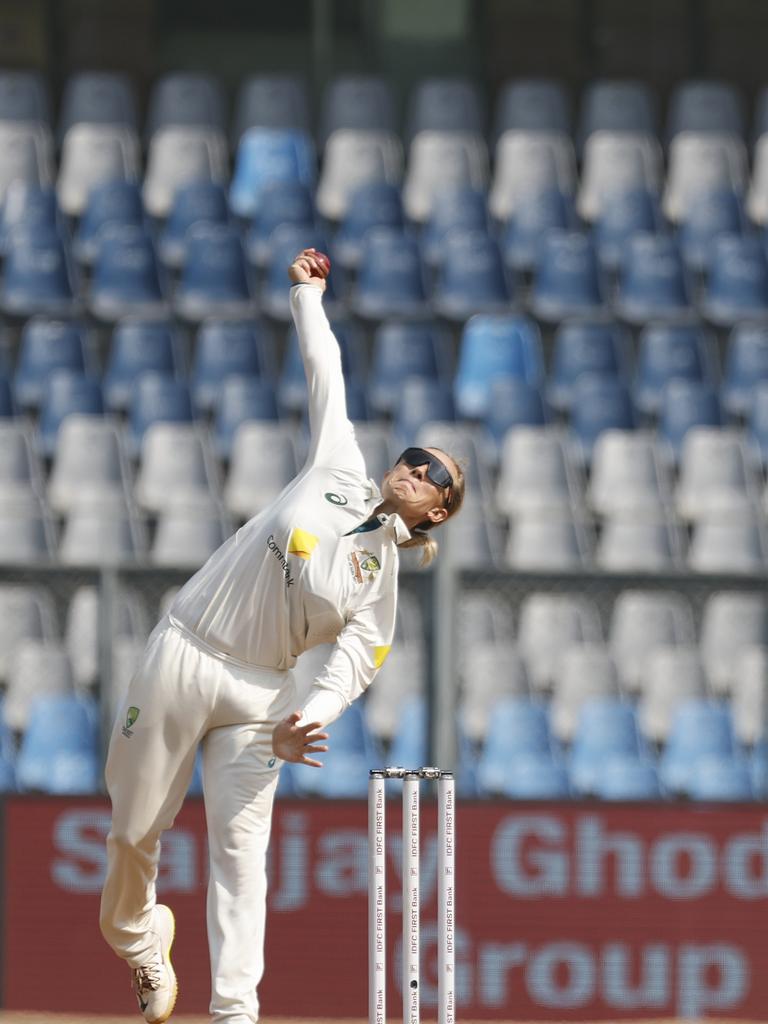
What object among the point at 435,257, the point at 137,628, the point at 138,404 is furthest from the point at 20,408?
the point at 137,628

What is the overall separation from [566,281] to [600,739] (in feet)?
13.0

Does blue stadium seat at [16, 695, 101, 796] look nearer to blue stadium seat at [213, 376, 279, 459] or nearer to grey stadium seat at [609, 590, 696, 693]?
grey stadium seat at [609, 590, 696, 693]

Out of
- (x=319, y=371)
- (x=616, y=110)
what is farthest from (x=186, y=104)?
(x=319, y=371)

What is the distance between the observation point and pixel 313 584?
5.59 m

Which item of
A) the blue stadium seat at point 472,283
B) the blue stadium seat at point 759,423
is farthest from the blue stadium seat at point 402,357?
the blue stadium seat at point 759,423

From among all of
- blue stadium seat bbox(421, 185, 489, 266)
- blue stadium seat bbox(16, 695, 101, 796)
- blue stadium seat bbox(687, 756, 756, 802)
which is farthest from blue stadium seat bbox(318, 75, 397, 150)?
blue stadium seat bbox(16, 695, 101, 796)

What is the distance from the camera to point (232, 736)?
565 cm

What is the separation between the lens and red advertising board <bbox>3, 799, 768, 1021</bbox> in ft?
25.0

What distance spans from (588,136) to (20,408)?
4.36 m

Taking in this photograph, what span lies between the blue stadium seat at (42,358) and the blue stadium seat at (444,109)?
3.06 m

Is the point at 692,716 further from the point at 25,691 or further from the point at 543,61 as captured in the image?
the point at 543,61

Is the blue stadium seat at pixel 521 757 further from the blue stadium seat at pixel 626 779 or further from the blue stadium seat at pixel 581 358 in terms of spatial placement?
the blue stadium seat at pixel 581 358

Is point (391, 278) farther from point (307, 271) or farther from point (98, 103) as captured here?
point (307, 271)

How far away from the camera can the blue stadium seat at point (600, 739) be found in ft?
29.8
